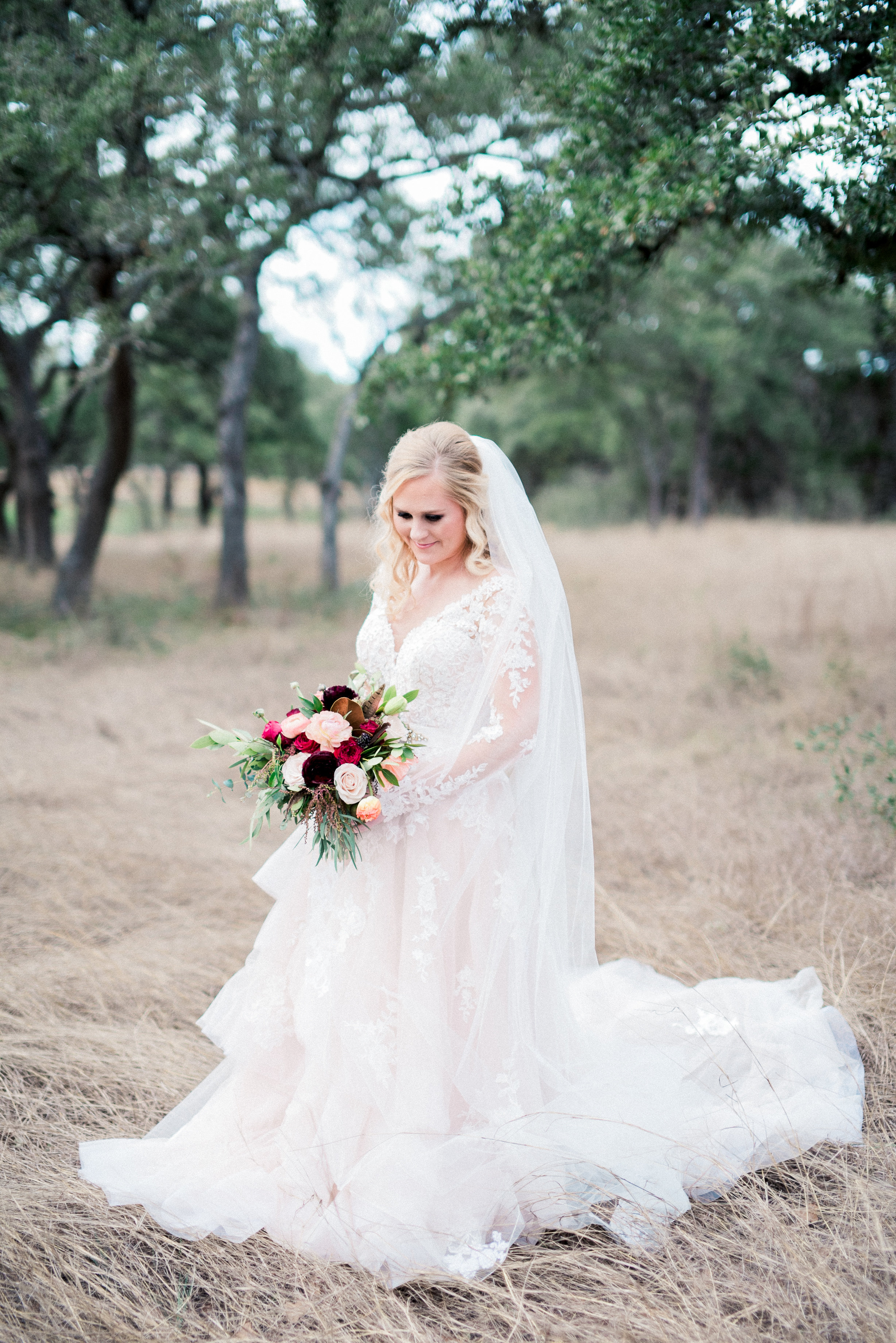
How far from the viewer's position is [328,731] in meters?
2.20

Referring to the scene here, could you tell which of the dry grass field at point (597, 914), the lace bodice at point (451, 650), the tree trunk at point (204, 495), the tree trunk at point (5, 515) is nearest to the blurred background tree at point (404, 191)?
the tree trunk at point (5, 515)

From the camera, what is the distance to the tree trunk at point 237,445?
38.9 ft

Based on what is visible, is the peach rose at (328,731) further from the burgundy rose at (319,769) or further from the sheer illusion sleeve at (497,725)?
the sheer illusion sleeve at (497,725)

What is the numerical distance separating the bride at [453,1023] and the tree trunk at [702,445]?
21.6 metres

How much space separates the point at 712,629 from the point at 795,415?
2169 cm

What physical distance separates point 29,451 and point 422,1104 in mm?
14007

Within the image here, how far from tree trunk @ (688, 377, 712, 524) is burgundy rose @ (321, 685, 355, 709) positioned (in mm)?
22266

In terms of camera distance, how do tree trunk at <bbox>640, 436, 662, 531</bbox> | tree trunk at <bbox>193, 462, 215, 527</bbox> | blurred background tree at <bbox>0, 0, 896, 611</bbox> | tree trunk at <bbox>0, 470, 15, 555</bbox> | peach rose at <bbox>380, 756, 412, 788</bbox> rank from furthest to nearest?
1. tree trunk at <bbox>193, 462, 215, 527</bbox>
2. tree trunk at <bbox>640, 436, 662, 531</bbox>
3. tree trunk at <bbox>0, 470, 15, 555</bbox>
4. blurred background tree at <bbox>0, 0, 896, 611</bbox>
5. peach rose at <bbox>380, 756, 412, 788</bbox>

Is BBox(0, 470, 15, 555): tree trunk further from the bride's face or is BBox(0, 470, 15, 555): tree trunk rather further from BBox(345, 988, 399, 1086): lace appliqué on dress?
BBox(345, 988, 399, 1086): lace appliqué on dress

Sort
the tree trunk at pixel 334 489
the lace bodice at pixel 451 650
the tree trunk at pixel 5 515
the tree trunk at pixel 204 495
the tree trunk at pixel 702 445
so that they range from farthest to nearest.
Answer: the tree trunk at pixel 204 495, the tree trunk at pixel 702 445, the tree trunk at pixel 5 515, the tree trunk at pixel 334 489, the lace bodice at pixel 451 650

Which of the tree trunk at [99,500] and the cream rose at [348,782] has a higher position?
the tree trunk at [99,500]

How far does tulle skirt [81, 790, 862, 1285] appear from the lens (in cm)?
243

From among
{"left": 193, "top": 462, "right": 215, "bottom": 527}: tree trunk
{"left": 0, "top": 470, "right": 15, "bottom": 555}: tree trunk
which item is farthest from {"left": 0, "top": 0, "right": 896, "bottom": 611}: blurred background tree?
{"left": 193, "top": 462, "right": 215, "bottom": 527}: tree trunk

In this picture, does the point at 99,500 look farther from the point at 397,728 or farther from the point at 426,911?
the point at 426,911
